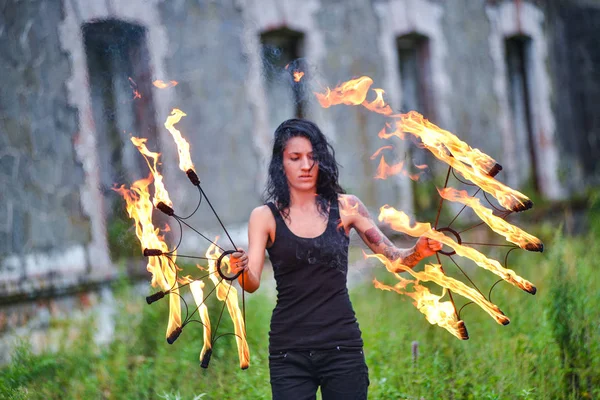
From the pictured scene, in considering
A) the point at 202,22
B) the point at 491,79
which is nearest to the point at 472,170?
the point at 202,22

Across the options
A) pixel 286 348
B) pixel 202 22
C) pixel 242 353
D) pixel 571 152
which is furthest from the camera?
pixel 571 152

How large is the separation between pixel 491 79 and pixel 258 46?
4848 millimetres

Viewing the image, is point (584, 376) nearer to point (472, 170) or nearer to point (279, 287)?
point (472, 170)

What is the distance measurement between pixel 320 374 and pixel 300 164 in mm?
927

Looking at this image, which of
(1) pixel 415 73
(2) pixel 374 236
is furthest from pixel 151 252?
(1) pixel 415 73

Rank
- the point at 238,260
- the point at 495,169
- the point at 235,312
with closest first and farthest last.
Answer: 1. the point at 238,260
2. the point at 495,169
3. the point at 235,312

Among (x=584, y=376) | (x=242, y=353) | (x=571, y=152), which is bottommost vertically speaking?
(x=584, y=376)

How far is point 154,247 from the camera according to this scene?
3.48 m

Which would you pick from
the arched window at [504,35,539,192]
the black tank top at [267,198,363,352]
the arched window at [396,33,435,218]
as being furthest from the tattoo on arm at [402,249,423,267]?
the arched window at [504,35,539,192]

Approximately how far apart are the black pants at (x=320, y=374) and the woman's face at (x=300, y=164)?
75cm

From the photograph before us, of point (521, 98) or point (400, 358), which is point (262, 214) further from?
point (521, 98)

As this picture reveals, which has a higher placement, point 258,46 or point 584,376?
point 258,46

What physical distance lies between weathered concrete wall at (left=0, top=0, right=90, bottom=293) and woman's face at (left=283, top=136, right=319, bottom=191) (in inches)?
160

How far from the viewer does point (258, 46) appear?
8.73 meters
